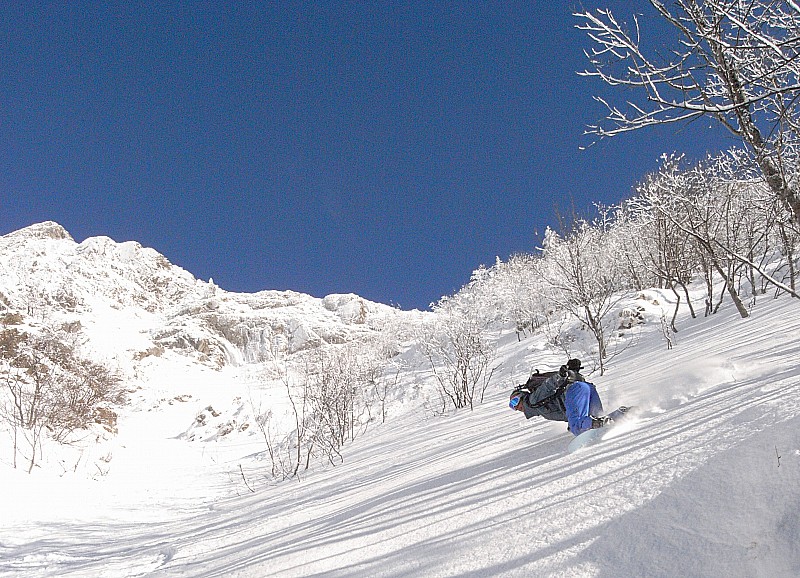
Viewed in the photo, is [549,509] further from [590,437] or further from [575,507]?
[590,437]

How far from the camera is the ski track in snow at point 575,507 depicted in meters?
1.84

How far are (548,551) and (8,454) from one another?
2077 cm

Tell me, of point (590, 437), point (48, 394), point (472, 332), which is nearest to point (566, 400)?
point (590, 437)

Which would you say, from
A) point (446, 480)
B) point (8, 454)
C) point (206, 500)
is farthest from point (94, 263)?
point (446, 480)

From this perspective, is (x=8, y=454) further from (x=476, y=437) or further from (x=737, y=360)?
(x=737, y=360)

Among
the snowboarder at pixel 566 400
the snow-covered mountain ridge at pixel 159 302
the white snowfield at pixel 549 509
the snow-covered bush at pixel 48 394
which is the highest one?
the snow-covered mountain ridge at pixel 159 302

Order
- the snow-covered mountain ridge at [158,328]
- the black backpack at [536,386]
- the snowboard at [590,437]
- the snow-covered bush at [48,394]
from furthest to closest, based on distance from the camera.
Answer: the snow-covered mountain ridge at [158,328] → the snow-covered bush at [48,394] → the black backpack at [536,386] → the snowboard at [590,437]

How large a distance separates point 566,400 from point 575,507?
1.61 meters

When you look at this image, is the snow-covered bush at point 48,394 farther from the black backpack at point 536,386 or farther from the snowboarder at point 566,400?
the snowboarder at point 566,400

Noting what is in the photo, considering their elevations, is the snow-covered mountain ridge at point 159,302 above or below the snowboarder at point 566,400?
above

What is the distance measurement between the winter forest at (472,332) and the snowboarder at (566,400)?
1.19 m

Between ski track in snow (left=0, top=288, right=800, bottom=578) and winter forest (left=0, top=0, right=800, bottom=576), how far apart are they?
220 mm

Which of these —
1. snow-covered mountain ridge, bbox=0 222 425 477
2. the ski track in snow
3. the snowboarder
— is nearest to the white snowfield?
the ski track in snow

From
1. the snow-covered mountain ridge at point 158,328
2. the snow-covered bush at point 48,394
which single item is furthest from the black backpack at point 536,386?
the snow-covered bush at point 48,394
